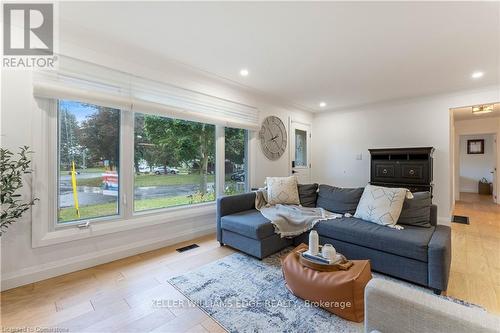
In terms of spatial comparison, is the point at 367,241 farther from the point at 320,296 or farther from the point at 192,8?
the point at 192,8

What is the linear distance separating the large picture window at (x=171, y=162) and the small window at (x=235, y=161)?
26 cm

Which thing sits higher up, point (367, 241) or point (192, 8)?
point (192, 8)

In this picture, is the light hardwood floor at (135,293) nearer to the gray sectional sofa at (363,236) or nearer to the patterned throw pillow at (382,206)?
the gray sectional sofa at (363,236)

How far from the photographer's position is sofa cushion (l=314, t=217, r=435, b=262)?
2.05 metres

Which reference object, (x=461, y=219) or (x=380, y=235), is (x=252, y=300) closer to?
(x=380, y=235)

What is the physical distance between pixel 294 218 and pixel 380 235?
0.95 metres

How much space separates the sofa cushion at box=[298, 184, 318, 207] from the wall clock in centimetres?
123

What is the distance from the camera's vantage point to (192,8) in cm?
196

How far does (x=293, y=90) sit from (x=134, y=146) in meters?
2.80

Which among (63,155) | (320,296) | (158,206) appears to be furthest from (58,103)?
(320,296)

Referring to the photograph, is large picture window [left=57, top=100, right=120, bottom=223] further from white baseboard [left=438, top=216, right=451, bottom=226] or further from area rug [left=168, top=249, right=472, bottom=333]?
white baseboard [left=438, top=216, right=451, bottom=226]

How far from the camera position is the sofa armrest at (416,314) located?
82cm

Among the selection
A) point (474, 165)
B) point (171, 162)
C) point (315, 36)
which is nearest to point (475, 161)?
point (474, 165)

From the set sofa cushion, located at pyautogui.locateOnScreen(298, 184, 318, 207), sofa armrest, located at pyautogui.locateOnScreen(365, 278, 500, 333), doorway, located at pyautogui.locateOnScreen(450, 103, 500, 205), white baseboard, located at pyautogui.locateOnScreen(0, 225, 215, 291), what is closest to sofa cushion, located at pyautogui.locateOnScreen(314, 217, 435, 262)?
sofa cushion, located at pyautogui.locateOnScreen(298, 184, 318, 207)
